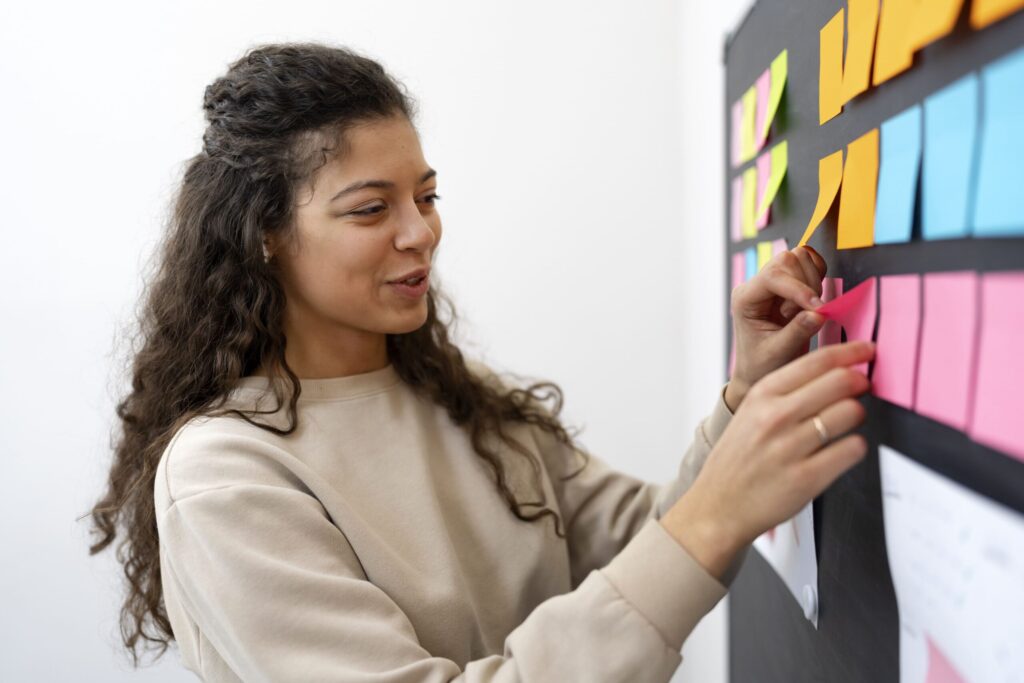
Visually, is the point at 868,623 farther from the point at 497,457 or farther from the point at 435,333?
the point at 435,333

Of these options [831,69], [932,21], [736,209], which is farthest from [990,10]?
[736,209]

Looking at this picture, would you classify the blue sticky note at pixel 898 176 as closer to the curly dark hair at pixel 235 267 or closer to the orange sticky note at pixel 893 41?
the orange sticky note at pixel 893 41

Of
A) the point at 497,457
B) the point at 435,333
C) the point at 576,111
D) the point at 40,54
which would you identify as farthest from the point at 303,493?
the point at 40,54

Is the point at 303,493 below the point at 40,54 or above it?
below

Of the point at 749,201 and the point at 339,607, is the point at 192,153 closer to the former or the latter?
the point at 749,201

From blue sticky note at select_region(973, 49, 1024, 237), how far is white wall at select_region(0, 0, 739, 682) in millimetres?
1576

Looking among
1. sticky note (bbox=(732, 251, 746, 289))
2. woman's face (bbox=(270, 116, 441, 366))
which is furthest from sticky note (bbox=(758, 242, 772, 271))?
woman's face (bbox=(270, 116, 441, 366))

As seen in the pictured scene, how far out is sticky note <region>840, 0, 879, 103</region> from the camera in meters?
0.66

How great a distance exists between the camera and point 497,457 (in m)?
1.11

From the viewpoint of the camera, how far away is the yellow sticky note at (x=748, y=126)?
3.79 ft

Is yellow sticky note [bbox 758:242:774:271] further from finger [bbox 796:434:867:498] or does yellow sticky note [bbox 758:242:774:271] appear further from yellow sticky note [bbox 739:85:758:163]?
finger [bbox 796:434:867:498]

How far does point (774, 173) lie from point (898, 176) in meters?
0.42

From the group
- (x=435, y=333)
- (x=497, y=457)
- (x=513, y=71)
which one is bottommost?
(x=497, y=457)

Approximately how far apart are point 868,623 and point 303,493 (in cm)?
54
